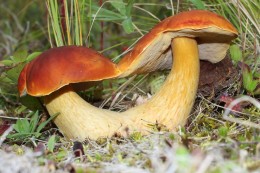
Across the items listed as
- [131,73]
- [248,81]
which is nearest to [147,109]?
[131,73]

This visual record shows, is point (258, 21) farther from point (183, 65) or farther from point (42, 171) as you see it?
point (42, 171)

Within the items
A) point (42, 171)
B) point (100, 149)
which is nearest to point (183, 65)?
point (100, 149)

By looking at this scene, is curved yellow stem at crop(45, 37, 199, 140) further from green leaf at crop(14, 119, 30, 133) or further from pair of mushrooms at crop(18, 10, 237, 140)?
green leaf at crop(14, 119, 30, 133)

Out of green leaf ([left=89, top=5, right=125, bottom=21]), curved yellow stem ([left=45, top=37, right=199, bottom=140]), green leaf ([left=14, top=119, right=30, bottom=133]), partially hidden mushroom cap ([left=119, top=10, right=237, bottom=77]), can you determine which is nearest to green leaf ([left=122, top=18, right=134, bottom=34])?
green leaf ([left=89, top=5, right=125, bottom=21])

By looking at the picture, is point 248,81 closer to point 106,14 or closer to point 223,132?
point 223,132

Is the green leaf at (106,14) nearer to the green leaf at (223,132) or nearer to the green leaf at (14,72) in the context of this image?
the green leaf at (14,72)

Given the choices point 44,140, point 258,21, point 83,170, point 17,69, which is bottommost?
point 44,140
